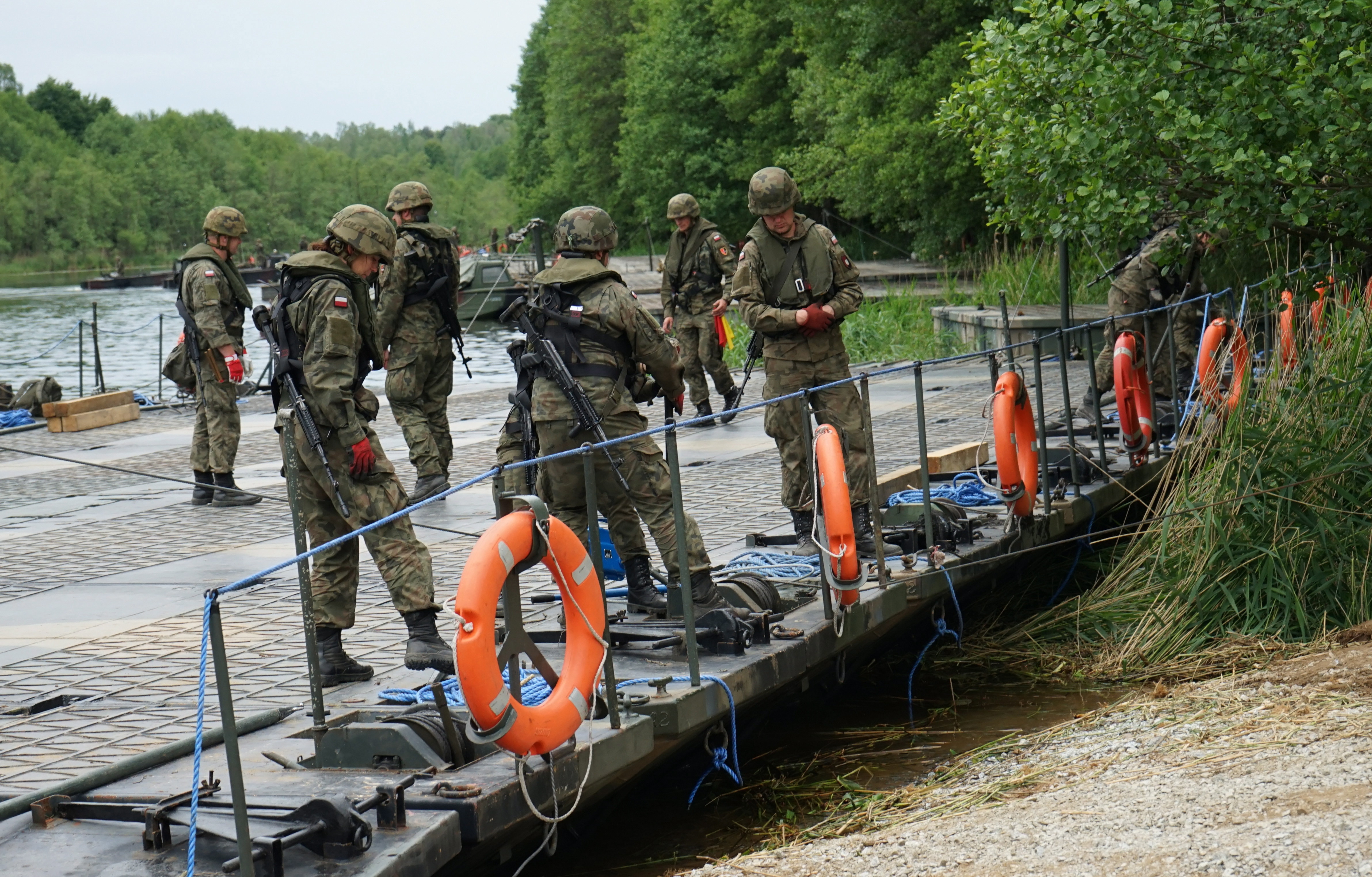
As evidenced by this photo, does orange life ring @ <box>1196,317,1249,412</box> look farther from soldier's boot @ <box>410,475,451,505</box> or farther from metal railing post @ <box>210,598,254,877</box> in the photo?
metal railing post @ <box>210,598,254,877</box>

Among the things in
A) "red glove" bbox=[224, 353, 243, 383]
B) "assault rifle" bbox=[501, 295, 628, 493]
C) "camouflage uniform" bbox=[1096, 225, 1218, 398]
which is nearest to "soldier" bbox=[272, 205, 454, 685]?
"assault rifle" bbox=[501, 295, 628, 493]

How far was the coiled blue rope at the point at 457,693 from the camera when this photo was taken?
5.14 m

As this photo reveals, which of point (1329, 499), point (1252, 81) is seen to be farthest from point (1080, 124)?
point (1329, 499)

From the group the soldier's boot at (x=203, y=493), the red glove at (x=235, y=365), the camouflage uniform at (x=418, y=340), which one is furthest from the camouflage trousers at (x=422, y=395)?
the soldier's boot at (x=203, y=493)

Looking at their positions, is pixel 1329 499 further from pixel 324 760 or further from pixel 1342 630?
pixel 324 760

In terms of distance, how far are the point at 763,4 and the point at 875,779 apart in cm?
4158

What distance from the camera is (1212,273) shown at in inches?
646

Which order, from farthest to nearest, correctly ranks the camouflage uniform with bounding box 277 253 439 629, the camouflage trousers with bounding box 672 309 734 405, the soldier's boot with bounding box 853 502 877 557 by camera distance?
the camouflage trousers with bounding box 672 309 734 405, the soldier's boot with bounding box 853 502 877 557, the camouflage uniform with bounding box 277 253 439 629

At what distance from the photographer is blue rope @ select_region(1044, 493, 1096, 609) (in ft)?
27.9

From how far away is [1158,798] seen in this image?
16.0 ft

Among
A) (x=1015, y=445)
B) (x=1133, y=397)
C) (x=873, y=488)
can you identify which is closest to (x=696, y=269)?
(x=1133, y=397)

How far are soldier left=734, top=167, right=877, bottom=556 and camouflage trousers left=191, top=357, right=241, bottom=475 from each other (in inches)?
187

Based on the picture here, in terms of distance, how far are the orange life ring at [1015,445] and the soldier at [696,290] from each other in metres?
5.56

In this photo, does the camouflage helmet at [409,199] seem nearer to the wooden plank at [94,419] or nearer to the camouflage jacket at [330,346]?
the camouflage jacket at [330,346]
